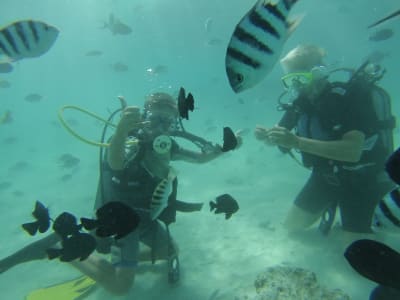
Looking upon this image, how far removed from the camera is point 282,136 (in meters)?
4.11

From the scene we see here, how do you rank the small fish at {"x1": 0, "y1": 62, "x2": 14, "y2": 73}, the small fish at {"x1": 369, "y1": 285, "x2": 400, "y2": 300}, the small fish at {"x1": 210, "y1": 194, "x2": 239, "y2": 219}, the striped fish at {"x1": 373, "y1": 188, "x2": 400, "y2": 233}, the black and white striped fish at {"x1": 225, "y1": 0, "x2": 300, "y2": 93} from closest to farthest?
the black and white striped fish at {"x1": 225, "y1": 0, "x2": 300, "y2": 93} → the striped fish at {"x1": 373, "y1": 188, "x2": 400, "y2": 233} → the small fish at {"x1": 369, "y1": 285, "x2": 400, "y2": 300} → the small fish at {"x1": 210, "y1": 194, "x2": 239, "y2": 219} → the small fish at {"x1": 0, "y1": 62, "x2": 14, "y2": 73}

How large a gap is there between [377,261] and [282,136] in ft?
8.14

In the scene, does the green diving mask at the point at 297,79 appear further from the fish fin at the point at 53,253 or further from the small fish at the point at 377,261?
the fish fin at the point at 53,253

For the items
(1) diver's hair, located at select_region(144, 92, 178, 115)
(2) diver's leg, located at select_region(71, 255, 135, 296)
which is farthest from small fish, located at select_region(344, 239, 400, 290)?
(2) diver's leg, located at select_region(71, 255, 135, 296)

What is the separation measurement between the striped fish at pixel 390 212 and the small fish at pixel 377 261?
20.4 inches

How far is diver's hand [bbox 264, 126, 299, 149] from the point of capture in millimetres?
4109

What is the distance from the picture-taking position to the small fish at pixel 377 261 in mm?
1754

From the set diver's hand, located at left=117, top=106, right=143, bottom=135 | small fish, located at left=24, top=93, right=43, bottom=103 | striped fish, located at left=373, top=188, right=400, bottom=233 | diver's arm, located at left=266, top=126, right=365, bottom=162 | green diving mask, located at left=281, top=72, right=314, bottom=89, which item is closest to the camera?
striped fish, located at left=373, top=188, right=400, bottom=233

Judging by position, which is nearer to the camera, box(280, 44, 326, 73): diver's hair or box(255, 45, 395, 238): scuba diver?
box(255, 45, 395, 238): scuba diver

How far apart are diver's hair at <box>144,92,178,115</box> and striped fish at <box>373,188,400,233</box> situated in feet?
10.4

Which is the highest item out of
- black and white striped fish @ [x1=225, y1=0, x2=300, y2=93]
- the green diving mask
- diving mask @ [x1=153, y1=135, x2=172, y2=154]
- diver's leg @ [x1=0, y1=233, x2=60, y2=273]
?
the green diving mask

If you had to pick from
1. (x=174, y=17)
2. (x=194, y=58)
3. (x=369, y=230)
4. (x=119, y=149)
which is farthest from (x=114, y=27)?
(x=194, y=58)

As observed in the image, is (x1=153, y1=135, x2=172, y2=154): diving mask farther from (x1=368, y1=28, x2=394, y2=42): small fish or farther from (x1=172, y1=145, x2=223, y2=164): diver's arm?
(x1=368, y1=28, x2=394, y2=42): small fish

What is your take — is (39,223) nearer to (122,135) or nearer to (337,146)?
(122,135)
